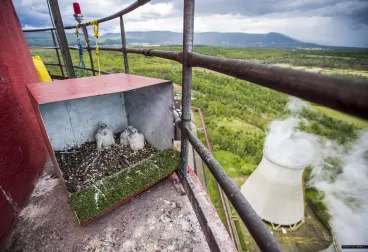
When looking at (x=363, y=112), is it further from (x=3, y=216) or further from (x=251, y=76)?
(x=3, y=216)

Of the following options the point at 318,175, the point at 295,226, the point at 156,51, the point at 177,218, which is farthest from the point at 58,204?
the point at 318,175

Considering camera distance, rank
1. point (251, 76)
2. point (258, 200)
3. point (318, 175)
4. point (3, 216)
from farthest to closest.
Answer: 1. point (318, 175)
2. point (258, 200)
3. point (3, 216)
4. point (251, 76)

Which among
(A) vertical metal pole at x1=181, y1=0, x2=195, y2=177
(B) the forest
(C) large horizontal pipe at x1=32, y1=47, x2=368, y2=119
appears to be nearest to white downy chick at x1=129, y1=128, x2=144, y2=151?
(A) vertical metal pole at x1=181, y1=0, x2=195, y2=177

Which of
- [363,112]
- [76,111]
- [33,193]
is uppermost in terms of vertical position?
[363,112]

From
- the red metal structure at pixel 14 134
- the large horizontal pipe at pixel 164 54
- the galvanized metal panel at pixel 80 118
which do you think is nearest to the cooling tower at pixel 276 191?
the galvanized metal panel at pixel 80 118

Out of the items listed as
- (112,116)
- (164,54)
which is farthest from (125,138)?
(164,54)

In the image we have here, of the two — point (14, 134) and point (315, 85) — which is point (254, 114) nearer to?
point (14, 134)
